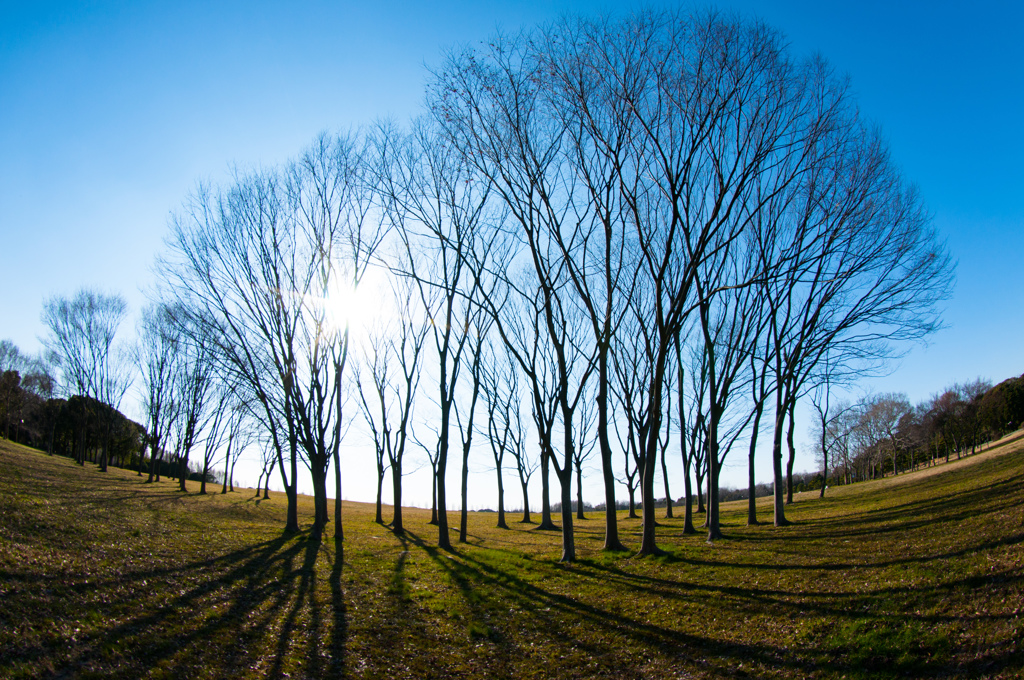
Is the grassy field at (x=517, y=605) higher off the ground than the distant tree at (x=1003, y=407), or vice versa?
the distant tree at (x=1003, y=407)

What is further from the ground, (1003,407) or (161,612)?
(1003,407)

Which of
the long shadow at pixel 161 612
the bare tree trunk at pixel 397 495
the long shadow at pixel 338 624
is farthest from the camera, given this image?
the bare tree trunk at pixel 397 495

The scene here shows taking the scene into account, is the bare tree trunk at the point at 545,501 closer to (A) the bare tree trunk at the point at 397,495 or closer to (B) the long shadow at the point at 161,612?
(A) the bare tree trunk at the point at 397,495

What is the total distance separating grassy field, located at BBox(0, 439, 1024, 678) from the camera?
714 cm

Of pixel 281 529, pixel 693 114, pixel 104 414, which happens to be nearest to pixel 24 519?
pixel 281 529

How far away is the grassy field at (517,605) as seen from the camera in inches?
281

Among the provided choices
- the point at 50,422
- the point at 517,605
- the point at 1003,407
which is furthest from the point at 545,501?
the point at 50,422

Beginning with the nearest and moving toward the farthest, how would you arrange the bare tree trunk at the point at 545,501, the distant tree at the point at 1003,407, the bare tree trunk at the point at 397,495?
the bare tree trunk at the point at 397,495 < the bare tree trunk at the point at 545,501 < the distant tree at the point at 1003,407

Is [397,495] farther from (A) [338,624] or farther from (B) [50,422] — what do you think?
(B) [50,422]

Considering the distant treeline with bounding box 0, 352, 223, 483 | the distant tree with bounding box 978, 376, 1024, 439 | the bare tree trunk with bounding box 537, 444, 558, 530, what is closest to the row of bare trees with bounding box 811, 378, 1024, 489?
the distant tree with bounding box 978, 376, 1024, 439

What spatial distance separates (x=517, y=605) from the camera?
1173cm

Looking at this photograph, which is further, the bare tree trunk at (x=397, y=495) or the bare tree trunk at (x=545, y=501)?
the bare tree trunk at (x=545, y=501)

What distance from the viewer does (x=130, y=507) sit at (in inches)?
822

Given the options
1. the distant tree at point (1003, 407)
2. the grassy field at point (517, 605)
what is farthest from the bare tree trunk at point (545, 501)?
the distant tree at point (1003, 407)
